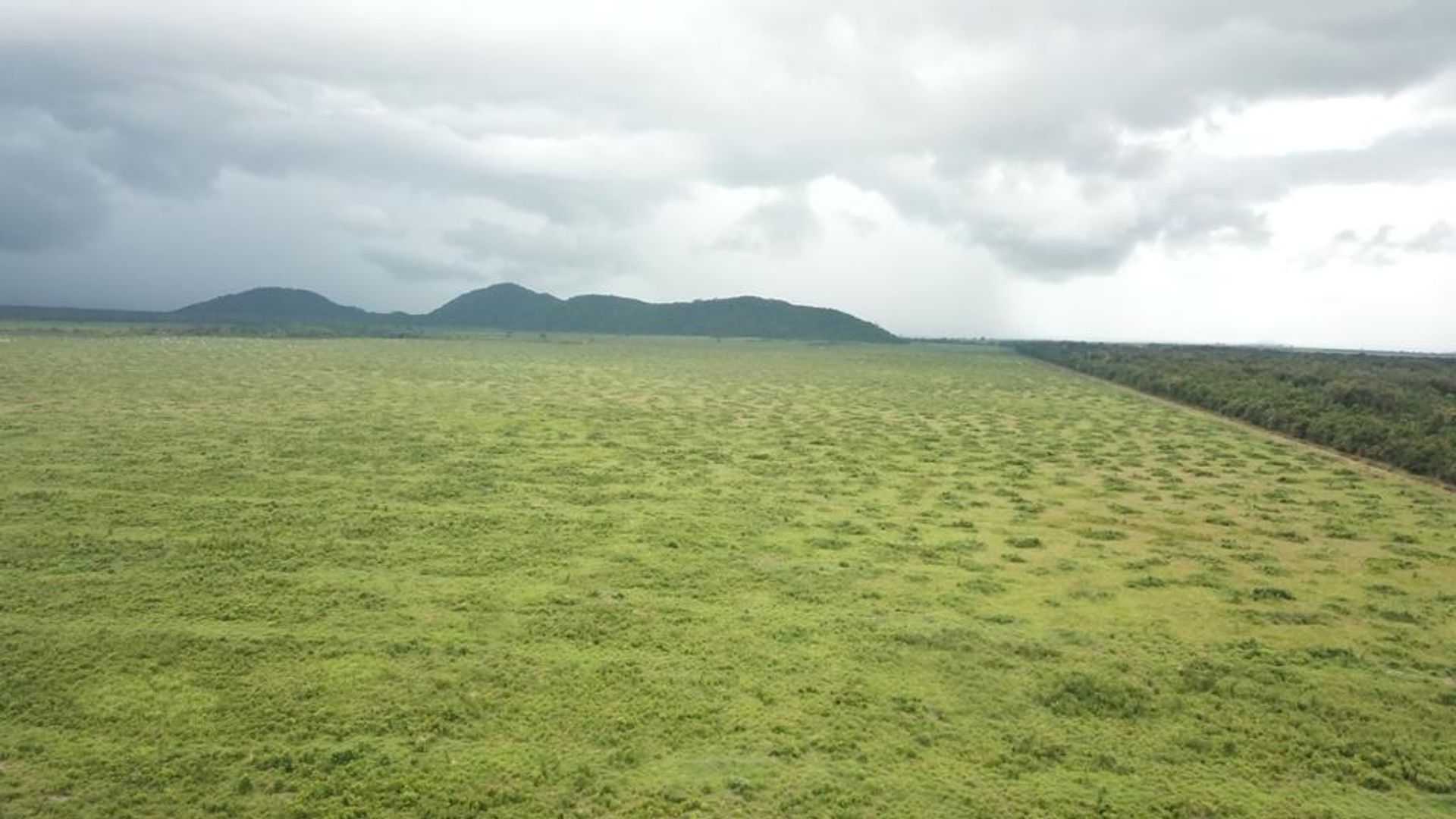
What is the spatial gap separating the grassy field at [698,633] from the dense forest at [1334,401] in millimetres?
3674

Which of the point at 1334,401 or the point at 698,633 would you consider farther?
the point at 1334,401

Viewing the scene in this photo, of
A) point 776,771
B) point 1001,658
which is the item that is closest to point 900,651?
point 1001,658

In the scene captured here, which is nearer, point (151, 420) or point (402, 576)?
point (402, 576)

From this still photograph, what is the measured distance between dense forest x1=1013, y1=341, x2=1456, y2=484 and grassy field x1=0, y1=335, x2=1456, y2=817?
3.67 metres

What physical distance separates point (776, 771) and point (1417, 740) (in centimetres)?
767

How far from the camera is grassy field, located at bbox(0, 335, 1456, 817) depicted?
8.73m

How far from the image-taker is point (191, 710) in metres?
9.62

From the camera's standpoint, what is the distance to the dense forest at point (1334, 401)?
2947cm

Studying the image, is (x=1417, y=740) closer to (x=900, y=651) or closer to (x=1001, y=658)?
(x=1001, y=658)

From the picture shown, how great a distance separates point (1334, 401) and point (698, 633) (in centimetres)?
4386

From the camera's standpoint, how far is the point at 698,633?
12.3 metres

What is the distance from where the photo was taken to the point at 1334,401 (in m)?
42.8

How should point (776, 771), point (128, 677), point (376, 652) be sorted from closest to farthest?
point (776, 771)
point (128, 677)
point (376, 652)

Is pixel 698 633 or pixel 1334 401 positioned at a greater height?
pixel 1334 401
